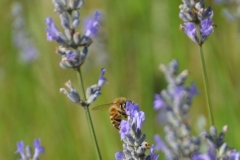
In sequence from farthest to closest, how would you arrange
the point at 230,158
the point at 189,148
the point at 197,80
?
the point at 197,80 → the point at 189,148 → the point at 230,158

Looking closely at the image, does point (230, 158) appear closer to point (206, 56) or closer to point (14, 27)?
point (14, 27)

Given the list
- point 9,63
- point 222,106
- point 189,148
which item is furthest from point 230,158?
point 9,63

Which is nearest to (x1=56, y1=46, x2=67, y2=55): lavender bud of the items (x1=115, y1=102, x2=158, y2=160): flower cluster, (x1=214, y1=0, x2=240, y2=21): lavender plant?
(x1=115, y1=102, x2=158, y2=160): flower cluster

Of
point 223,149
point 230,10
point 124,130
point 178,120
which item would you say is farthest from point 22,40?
point 223,149

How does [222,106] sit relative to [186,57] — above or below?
below

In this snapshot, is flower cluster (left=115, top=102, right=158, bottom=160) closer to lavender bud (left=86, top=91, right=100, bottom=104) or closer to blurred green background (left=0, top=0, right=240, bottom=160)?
lavender bud (left=86, top=91, right=100, bottom=104)

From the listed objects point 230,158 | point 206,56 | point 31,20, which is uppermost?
point 31,20
